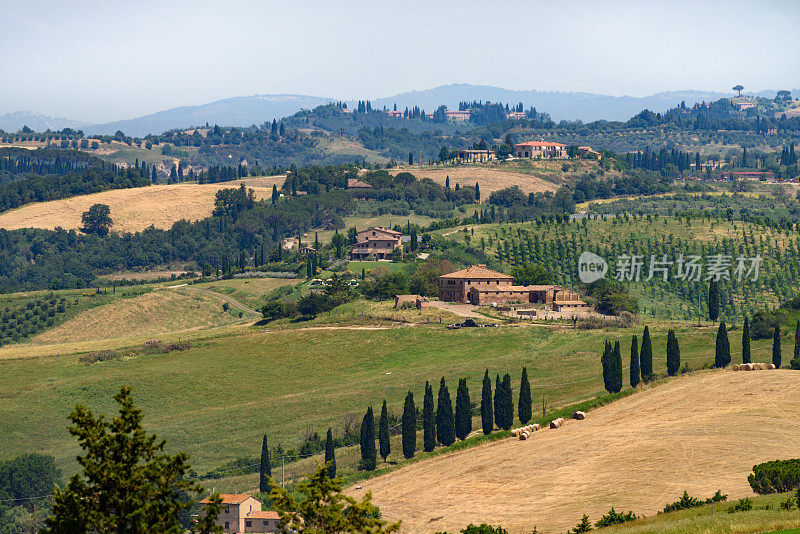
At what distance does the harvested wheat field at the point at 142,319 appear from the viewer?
496ft

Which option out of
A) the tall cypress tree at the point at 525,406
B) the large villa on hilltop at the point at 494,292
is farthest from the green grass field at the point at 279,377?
the large villa on hilltop at the point at 494,292

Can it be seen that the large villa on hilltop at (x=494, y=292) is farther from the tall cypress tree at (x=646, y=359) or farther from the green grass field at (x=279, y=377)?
the tall cypress tree at (x=646, y=359)

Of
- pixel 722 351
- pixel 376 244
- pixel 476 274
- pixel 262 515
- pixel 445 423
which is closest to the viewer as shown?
pixel 262 515

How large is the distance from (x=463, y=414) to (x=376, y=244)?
92134 mm

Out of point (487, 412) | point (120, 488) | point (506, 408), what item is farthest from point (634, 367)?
point (120, 488)

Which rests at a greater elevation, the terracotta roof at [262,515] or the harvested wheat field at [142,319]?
the harvested wheat field at [142,319]

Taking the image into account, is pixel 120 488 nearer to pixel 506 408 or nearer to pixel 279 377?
pixel 506 408

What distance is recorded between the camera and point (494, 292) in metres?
140

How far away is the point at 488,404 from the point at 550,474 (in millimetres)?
24401

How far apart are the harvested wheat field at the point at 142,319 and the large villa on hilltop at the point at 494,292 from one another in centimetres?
3295

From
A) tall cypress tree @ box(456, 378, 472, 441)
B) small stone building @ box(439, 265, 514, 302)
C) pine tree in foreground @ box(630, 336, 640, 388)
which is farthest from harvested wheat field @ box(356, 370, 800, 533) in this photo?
small stone building @ box(439, 265, 514, 302)

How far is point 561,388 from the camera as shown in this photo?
9956 cm

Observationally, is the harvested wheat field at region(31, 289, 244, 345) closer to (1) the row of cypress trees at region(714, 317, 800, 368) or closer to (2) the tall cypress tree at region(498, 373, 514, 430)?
(2) the tall cypress tree at region(498, 373, 514, 430)

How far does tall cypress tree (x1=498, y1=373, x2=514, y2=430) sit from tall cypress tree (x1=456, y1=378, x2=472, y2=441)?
9.16 feet
